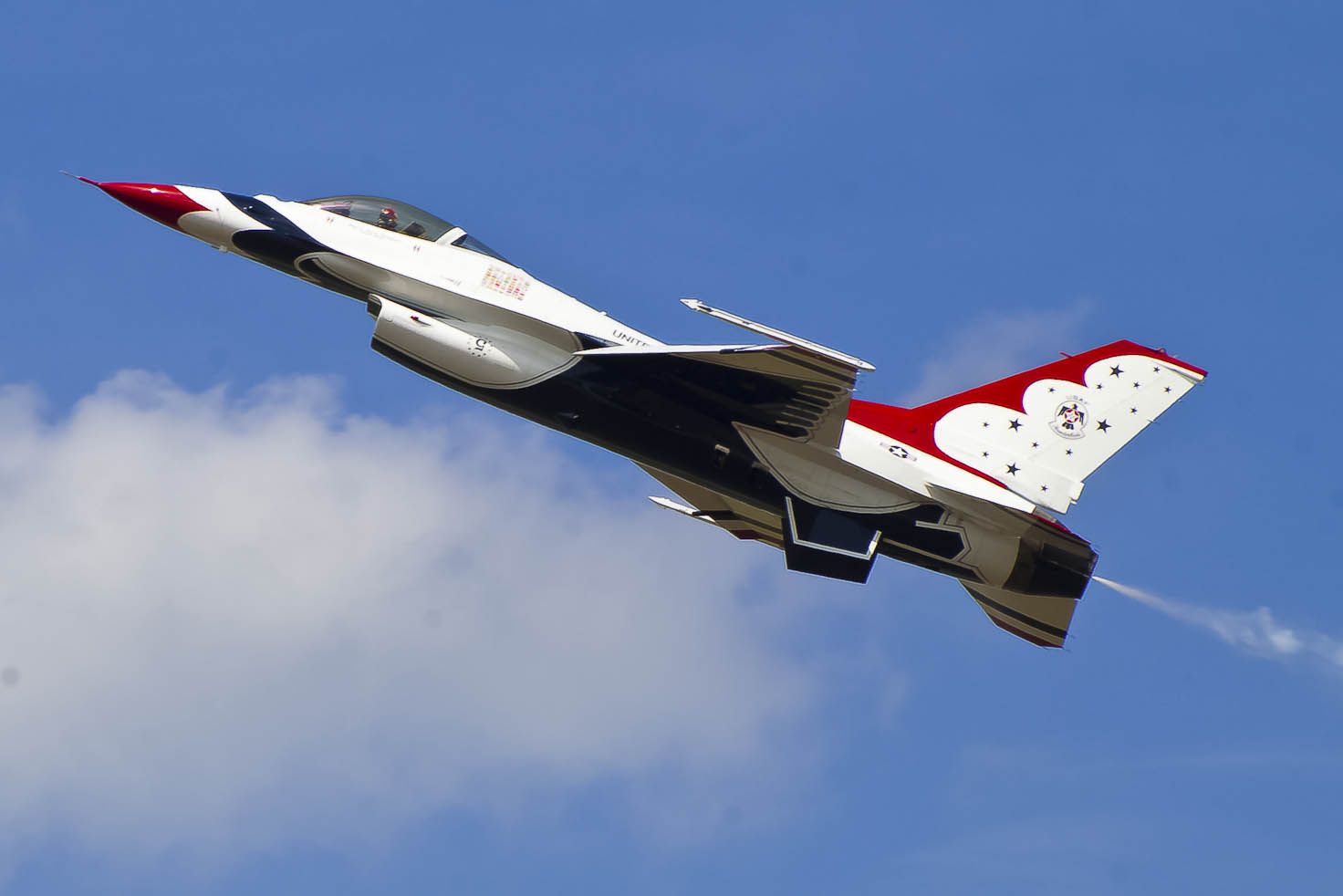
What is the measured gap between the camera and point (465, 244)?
21.7 meters

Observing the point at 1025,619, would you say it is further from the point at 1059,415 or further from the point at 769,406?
the point at 769,406

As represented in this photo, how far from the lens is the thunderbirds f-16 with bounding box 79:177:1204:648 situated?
20.3m

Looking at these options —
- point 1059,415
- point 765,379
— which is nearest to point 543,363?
point 765,379

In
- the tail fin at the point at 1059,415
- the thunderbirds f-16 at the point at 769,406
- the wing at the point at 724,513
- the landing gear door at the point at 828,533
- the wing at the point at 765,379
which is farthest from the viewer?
the wing at the point at 724,513

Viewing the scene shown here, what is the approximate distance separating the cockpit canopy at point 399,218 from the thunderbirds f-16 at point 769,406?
0.08 ft

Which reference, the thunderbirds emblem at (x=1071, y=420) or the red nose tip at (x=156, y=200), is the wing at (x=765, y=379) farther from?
the red nose tip at (x=156, y=200)

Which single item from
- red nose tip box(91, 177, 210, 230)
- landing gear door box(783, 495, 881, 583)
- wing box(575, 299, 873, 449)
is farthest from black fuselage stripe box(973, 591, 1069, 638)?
red nose tip box(91, 177, 210, 230)

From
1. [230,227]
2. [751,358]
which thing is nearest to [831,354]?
[751,358]

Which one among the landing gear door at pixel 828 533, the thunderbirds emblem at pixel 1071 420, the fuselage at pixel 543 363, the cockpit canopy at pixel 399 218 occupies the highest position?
the thunderbirds emblem at pixel 1071 420

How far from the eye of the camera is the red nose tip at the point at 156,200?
21703 mm

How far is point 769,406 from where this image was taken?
20.2 meters

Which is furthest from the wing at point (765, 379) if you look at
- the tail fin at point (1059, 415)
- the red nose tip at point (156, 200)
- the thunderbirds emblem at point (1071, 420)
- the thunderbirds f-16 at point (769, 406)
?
the red nose tip at point (156, 200)

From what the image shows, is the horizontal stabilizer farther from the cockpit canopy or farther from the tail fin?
the cockpit canopy

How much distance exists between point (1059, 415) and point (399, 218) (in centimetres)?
961
